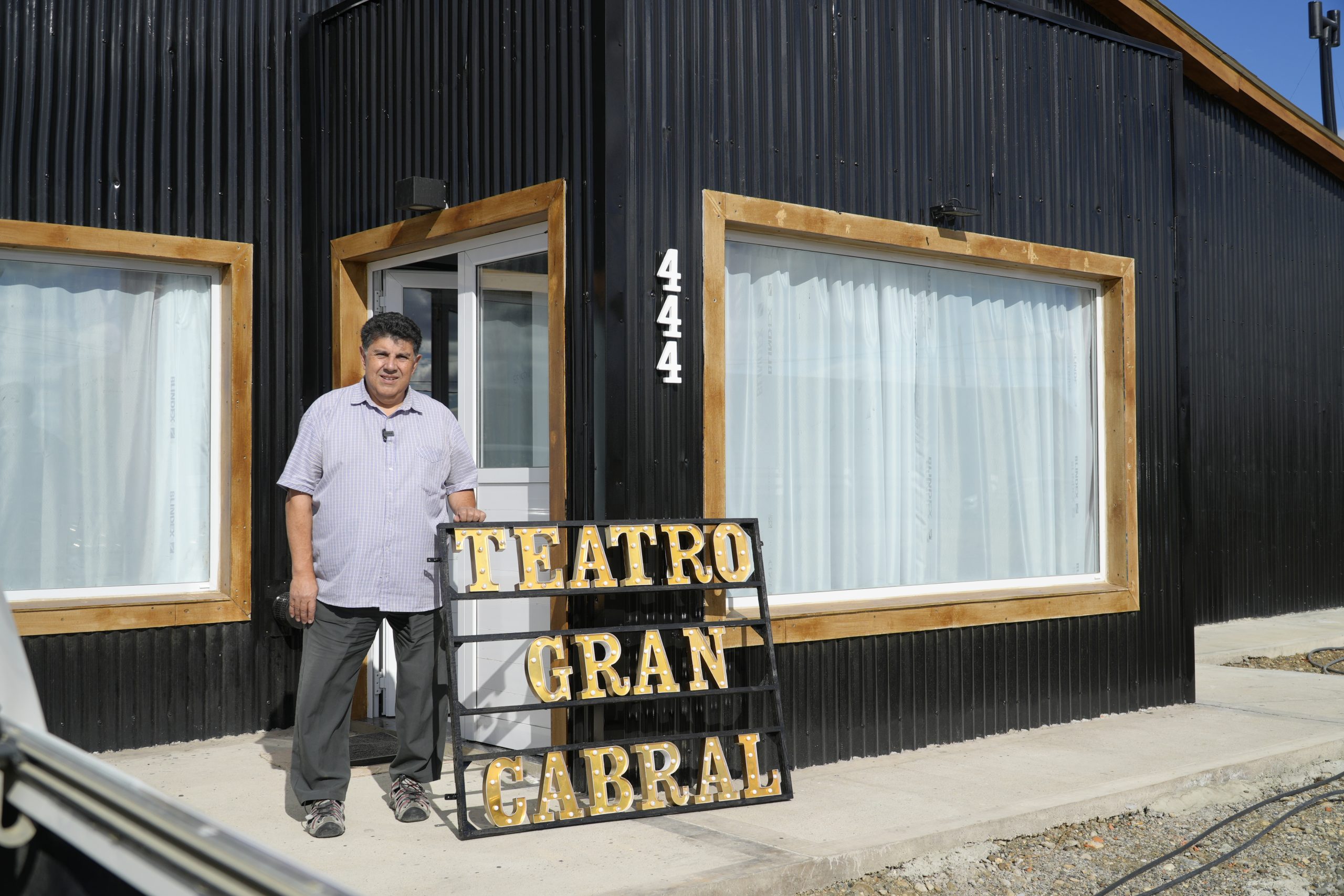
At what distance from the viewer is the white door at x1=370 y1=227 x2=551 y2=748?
6.09m

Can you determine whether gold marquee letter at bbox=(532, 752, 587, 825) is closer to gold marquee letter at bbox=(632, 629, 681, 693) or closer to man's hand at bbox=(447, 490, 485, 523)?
gold marquee letter at bbox=(632, 629, 681, 693)

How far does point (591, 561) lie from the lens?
203 inches

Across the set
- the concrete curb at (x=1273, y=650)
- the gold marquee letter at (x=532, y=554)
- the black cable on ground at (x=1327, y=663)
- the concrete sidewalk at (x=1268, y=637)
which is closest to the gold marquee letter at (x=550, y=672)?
the gold marquee letter at (x=532, y=554)

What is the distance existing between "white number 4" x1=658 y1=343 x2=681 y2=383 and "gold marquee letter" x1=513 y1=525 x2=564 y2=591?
0.83 metres

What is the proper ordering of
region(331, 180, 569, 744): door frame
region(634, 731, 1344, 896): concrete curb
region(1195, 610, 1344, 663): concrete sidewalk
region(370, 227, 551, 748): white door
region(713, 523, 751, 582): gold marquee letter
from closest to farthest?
region(634, 731, 1344, 896): concrete curb, region(713, 523, 751, 582): gold marquee letter, region(331, 180, 569, 744): door frame, region(370, 227, 551, 748): white door, region(1195, 610, 1344, 663): concrete sidewalk

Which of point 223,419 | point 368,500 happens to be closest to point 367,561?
point 368,500

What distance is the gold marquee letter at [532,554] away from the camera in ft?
16.5

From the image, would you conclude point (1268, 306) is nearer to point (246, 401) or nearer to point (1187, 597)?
point (1187, 597)

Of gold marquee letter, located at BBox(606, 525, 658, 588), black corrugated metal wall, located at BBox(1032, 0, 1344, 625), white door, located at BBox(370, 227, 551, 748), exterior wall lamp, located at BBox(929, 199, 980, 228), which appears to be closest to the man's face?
gold marquee letter, located at BBox(606, 525, 658, 588)

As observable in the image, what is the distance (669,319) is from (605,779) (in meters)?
1.92

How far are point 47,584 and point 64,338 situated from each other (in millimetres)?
1235

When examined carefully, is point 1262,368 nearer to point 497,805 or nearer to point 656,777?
point 656,777

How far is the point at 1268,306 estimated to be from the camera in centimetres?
1306

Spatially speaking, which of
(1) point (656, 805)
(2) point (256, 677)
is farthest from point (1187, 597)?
(2) point (256, 677)
